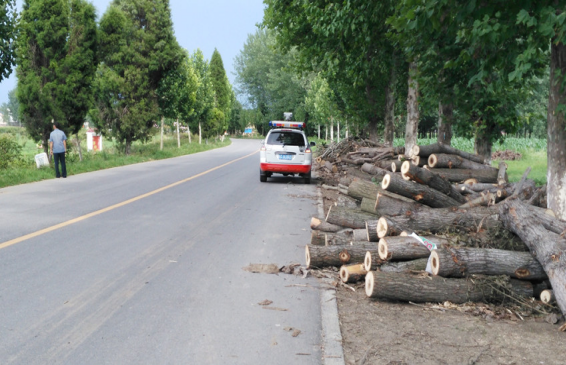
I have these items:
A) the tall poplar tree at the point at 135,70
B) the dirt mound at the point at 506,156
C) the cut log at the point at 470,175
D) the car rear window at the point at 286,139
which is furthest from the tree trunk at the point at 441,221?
the dirt mound at the point at 506,156

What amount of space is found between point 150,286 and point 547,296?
415 centimetres

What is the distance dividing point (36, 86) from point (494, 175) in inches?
648

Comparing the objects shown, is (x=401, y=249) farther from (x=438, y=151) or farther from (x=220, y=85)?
(x=220, y=85)

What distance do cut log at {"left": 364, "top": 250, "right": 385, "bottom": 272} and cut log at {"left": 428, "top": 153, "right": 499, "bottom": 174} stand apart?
6365 millimetres

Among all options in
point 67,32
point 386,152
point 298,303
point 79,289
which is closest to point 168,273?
point 79,289

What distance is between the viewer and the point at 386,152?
18328 mm

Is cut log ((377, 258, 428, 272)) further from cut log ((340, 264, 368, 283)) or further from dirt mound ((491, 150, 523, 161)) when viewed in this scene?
dirt mound ((491, 150, 523, 161))

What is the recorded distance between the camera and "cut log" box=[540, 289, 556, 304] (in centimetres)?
516

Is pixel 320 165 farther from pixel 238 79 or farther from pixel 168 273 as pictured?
pixel 238 79

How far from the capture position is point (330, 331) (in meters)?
4.62

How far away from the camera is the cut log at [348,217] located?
7.68 meters

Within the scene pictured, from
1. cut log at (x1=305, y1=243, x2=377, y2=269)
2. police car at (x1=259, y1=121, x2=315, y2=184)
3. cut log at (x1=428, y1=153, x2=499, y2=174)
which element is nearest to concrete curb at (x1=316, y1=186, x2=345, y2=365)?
cut log at (x1=305, y1=243, x2=377, y2=269)

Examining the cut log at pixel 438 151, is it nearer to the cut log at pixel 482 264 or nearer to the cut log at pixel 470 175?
the cut log at pixel 470 175

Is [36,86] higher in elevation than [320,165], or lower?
higher
